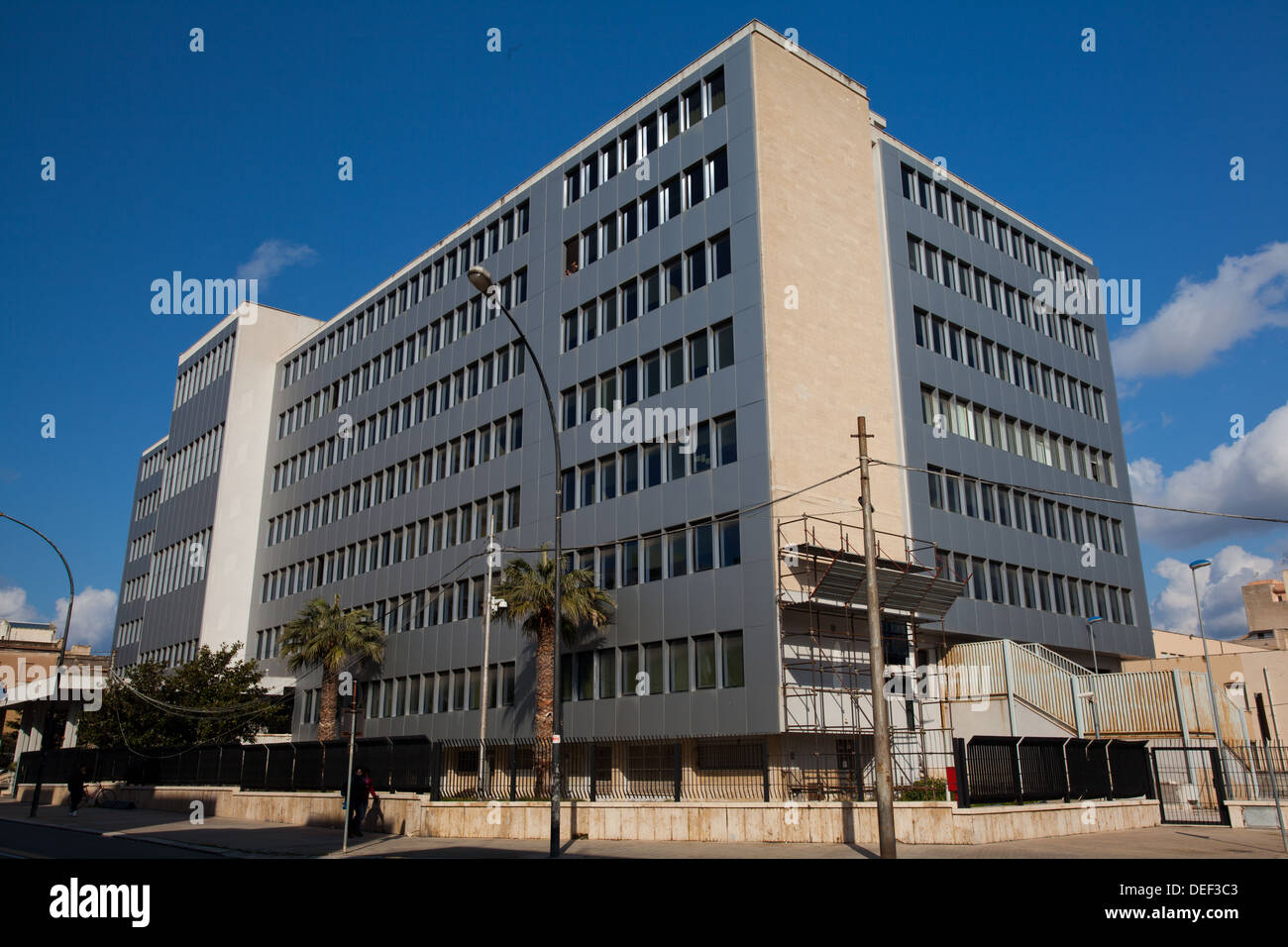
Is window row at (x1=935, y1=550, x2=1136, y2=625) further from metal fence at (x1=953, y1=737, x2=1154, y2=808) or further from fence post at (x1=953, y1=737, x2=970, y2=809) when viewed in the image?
fence post at (x1=953, y1=737, x2=970, y2=809)

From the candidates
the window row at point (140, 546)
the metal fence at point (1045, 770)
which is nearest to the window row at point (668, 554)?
the metal fence at point (1045, 770)

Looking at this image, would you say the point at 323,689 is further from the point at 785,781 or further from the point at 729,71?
the point at 729,71

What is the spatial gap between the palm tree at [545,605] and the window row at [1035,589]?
12.6 m

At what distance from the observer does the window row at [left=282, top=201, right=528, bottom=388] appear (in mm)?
44750

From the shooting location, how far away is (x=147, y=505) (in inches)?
2837

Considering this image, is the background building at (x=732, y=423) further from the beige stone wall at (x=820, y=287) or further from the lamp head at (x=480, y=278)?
the lamp head at (x=480, y=278)

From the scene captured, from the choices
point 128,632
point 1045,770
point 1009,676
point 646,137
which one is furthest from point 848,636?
point 128,632

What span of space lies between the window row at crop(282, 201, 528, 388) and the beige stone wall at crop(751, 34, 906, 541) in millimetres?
13611

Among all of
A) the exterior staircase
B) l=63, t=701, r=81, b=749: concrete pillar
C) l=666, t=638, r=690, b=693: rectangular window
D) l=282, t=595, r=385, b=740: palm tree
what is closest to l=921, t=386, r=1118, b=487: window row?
the exterior staircase

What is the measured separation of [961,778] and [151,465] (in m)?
70.4

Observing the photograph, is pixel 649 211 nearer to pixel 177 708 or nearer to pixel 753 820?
pixel 753 820

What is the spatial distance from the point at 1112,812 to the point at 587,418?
2206 cm

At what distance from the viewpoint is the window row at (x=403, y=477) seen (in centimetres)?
4181
